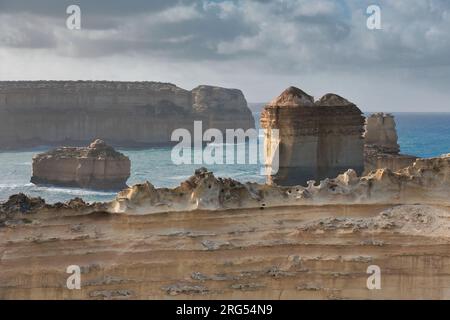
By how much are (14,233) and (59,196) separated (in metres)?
42.0

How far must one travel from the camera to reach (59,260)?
9.00 metres

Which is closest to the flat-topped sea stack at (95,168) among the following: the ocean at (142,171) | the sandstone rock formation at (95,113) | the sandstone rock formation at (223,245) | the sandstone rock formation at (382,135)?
the ocean at (142,171)

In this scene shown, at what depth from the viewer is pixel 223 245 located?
9.20 m

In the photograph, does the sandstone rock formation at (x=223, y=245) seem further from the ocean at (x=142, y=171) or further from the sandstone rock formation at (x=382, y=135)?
the ocean at (x=142, y=171)

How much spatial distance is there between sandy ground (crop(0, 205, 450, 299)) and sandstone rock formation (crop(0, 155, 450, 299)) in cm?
1

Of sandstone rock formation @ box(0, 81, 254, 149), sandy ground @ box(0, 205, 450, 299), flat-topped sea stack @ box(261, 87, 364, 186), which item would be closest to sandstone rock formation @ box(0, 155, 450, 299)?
sandy ground @ box(0, 205, 450, 299)

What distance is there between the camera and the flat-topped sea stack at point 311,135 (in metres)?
12.5

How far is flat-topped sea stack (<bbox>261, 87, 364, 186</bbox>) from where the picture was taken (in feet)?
41.1

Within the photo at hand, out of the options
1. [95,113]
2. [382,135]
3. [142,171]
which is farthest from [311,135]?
[95,113]

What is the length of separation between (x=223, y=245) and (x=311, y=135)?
417 centimetres

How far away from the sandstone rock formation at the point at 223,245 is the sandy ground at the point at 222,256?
14 millimetres

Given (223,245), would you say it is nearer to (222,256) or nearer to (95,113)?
(222,256)

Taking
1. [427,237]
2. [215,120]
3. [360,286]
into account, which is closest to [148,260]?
[360,286]

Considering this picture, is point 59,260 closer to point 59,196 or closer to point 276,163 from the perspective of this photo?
point 276,163
